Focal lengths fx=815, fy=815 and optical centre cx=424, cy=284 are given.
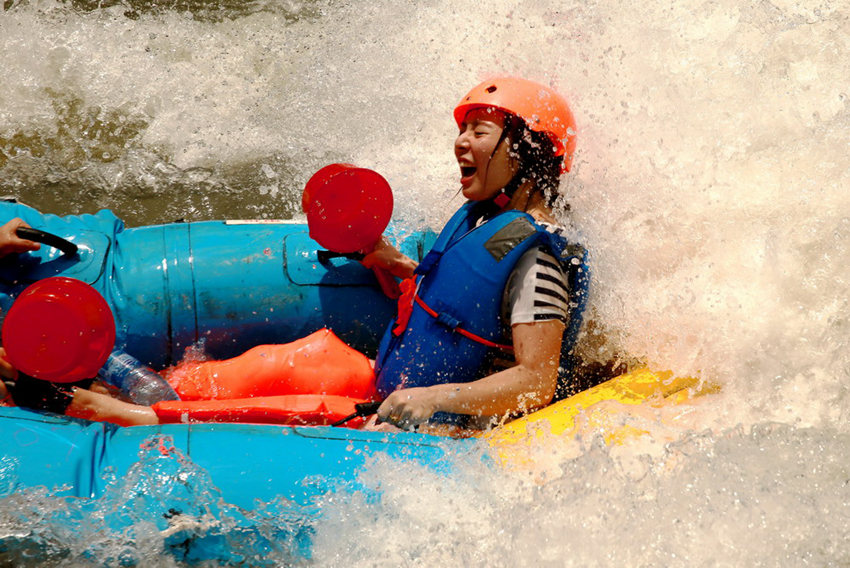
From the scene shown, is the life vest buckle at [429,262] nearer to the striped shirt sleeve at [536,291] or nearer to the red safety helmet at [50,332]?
the striped shirt sleeve at [536,291]

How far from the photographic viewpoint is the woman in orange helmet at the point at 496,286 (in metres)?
2.50

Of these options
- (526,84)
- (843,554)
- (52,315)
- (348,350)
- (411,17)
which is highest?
(411,17)

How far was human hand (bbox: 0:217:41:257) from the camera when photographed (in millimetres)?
2816

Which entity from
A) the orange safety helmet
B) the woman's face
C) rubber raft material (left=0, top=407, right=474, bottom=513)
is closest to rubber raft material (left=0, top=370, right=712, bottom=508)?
rubber raft material (left=0, top=407, right=474, bottom=513)

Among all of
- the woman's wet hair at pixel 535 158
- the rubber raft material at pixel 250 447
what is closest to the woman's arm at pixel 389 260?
the woman's wet hair at pixel 535 158

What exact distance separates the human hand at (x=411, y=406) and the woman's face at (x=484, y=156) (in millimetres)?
703

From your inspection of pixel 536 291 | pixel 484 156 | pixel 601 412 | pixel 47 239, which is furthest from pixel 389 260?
pixel 47 239

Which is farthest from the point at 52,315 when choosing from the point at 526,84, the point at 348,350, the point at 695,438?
the point at 695,438

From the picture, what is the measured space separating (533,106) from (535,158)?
0.17 m

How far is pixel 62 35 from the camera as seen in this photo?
5.27m

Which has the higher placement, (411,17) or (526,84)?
(411,17)

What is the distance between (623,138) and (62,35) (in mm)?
3865

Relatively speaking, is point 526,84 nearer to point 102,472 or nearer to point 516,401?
point 516,401

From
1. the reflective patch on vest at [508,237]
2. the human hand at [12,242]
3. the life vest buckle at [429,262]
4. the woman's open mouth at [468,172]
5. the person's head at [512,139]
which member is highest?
the person's head at [512,139]
